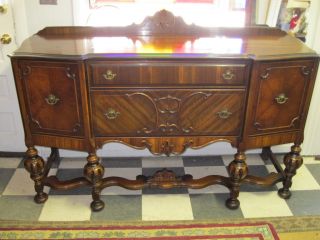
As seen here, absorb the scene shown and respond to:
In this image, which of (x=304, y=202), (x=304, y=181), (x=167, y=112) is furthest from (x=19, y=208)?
(x=304, y=181)

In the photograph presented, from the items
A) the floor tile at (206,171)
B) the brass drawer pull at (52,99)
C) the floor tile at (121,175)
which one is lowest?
the floor tile at (121,175)

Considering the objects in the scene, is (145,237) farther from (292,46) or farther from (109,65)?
(292,46)

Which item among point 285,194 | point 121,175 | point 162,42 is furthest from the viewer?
point 121,175

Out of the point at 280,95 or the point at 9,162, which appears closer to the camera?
the point at 280,95

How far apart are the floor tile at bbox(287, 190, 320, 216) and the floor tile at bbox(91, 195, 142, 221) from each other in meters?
1.06

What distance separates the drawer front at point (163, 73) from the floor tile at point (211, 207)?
2.99 feet

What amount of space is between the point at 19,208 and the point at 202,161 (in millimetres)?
1432

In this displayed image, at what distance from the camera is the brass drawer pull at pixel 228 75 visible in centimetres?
188

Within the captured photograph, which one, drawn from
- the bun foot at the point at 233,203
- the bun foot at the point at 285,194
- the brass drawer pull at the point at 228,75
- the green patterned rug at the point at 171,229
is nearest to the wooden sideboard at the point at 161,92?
the brass drawer pull at the point at 228,75

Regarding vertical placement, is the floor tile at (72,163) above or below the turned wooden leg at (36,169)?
below

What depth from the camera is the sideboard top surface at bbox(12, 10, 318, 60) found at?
1824mm

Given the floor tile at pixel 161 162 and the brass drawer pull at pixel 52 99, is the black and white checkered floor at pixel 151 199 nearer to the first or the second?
the floor tile at pixel 161 162

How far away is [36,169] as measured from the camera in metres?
2.21

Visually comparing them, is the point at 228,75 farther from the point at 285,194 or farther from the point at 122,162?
the point at 122,162
